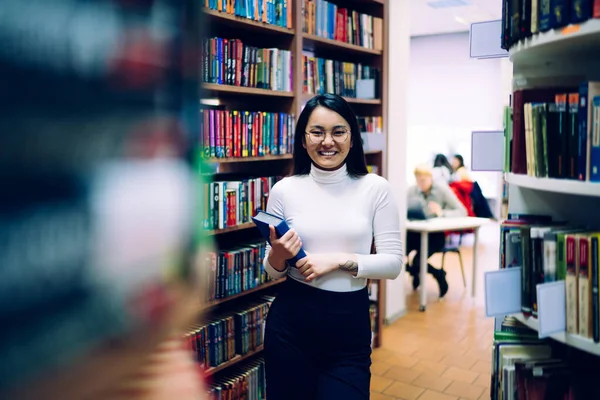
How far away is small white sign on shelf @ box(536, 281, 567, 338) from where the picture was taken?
1.14 m

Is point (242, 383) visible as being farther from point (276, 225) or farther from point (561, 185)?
point (561, 185)

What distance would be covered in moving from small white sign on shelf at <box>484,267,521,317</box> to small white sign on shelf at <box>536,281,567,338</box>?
14 cm

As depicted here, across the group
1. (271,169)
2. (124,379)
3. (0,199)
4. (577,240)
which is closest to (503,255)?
(577,240)

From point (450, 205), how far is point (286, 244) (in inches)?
149

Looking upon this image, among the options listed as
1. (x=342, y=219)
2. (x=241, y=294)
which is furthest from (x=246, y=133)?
(x=342, y=219)

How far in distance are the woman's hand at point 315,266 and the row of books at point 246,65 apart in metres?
1.07

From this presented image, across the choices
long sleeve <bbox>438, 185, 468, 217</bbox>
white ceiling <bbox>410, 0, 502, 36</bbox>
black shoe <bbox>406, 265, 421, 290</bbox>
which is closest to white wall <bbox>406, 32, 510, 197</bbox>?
white ceiling <bbox>410, 0, 502, 36</bbox>

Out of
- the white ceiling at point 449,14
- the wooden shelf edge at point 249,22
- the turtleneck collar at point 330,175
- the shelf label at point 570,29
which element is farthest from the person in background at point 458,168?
the shelf label at point 570,29

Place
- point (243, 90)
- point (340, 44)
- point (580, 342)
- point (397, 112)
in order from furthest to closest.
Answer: point (397, 112)
point (340, 44)
point (243, 90)
point (580, 342)

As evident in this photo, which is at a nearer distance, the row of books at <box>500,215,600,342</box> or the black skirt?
the row of books at <box>500,215,600,342</box>

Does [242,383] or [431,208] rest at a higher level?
[431,208]

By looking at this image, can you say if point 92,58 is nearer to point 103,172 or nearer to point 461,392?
point 103,172

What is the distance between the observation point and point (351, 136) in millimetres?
1895

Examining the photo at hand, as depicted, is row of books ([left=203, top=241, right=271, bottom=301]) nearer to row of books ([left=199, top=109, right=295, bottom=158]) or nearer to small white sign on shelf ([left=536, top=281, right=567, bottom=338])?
row of books ([left=199, top=109, right=295, bottom=158])
